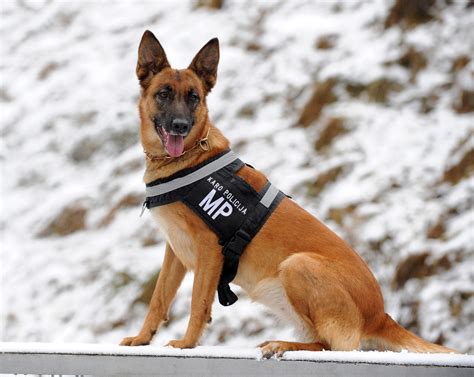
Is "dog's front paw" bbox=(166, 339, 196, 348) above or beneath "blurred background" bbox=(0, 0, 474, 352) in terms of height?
above

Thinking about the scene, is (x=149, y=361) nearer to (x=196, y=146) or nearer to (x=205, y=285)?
(x=205, y=285)

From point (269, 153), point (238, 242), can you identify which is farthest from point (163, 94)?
point (269, 153)

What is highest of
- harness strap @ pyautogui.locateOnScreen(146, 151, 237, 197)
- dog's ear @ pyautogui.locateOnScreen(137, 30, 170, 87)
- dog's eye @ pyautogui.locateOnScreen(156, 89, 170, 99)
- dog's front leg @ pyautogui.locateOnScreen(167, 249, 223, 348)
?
dog's ear @ pyautogui.locateOnScreen(137, 30, 170, 87)

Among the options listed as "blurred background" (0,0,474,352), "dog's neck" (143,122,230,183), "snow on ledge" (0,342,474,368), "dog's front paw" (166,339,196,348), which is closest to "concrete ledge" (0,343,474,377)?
"snow on ledge" (0,342,474,368)

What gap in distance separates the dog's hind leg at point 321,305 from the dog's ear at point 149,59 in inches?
52.0

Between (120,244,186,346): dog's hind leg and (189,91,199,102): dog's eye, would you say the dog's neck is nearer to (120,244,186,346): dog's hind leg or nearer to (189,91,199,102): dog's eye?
(189,91,199,102): dog's eye

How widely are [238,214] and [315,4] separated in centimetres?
769

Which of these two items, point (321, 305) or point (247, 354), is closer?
point (247, 354)

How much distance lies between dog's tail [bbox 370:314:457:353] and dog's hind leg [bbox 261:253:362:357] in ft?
0.46

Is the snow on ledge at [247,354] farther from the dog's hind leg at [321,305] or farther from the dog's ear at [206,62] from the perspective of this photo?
the dog's ear at [206,62]

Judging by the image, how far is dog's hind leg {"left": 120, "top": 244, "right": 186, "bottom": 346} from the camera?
3.43 metres

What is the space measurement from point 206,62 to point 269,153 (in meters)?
4.14

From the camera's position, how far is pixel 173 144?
137 inches

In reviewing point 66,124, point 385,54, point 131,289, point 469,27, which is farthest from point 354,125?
point 66,124
